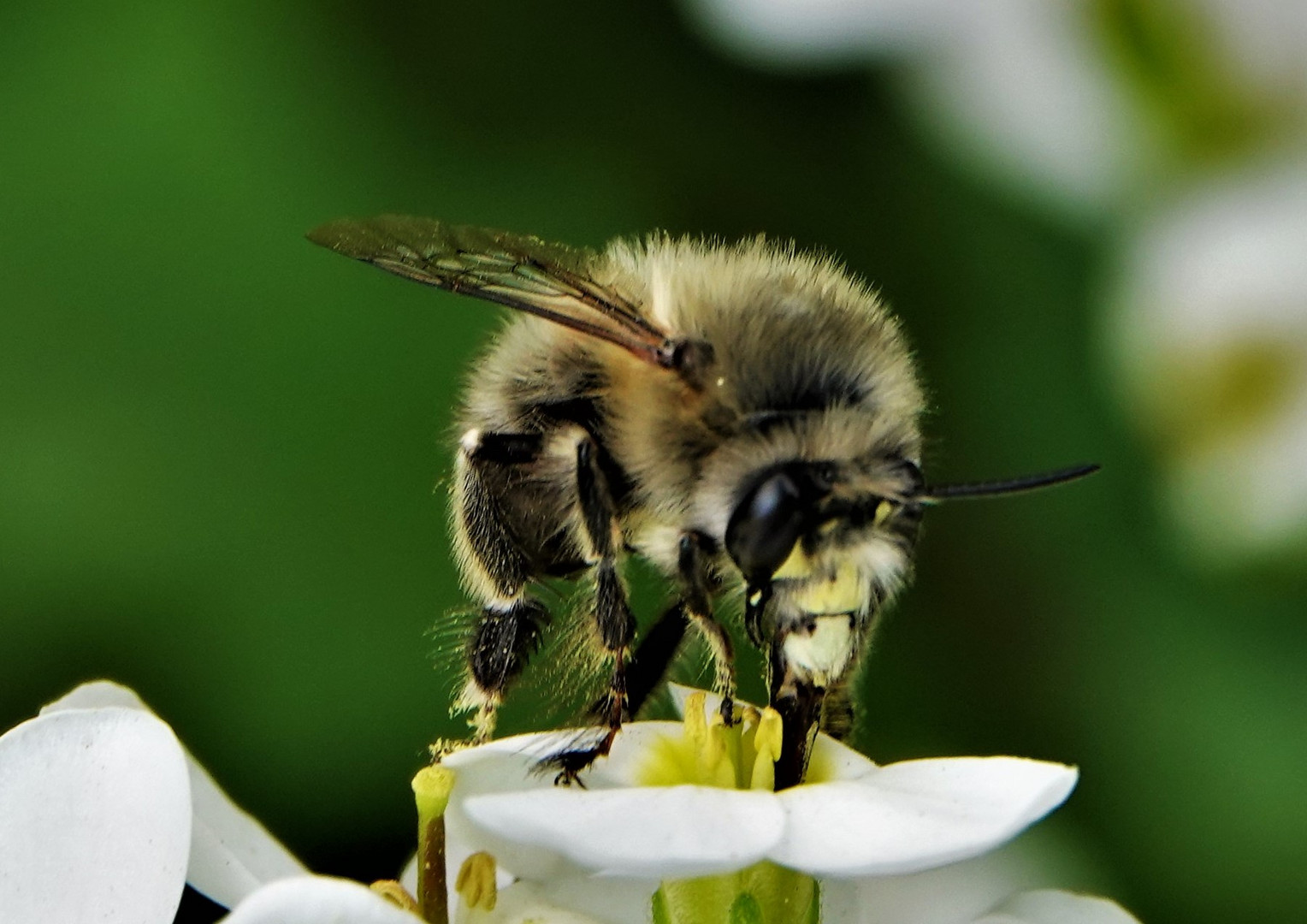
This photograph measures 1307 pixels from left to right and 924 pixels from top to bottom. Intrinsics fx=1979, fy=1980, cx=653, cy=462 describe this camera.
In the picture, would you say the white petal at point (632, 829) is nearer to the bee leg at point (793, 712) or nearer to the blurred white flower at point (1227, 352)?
the bee leg at point (793, 712)

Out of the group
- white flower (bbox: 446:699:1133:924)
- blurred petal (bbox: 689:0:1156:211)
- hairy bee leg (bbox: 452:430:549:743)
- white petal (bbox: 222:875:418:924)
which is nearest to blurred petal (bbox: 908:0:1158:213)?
blurred petal (bbox: 689:0:1156:211)

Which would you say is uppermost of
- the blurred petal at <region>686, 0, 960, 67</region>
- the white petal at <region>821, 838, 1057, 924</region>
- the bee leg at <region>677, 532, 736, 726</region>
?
the blurred petal at <region>686, 0, 960, 67</region>

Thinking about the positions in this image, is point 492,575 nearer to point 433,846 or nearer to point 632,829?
point 433,846

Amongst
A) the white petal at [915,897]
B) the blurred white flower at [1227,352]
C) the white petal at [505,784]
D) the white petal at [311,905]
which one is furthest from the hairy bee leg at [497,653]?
the blurred white flower at [1227,352]

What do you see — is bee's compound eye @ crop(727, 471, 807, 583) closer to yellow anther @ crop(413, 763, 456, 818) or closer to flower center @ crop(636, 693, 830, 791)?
flower center @ crop(636, 693, 830, 791)

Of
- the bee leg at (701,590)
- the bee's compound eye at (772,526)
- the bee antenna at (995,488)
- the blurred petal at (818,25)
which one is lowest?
the bee leg at (701,590)

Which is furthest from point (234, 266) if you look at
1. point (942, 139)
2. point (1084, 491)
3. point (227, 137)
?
point (1084, 491)
